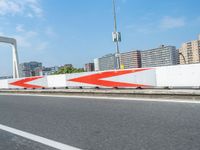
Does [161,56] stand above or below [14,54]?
above

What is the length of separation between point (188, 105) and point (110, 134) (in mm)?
3003

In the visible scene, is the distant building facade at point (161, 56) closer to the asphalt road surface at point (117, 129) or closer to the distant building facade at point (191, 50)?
the distant building facade at point (191, 50)

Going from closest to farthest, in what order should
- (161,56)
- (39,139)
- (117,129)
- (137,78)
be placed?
1. (39,139)
2. (117,129)
3. (137,78)
4. (161,56)

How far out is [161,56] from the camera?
10144cm

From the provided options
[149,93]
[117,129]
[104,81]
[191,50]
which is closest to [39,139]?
[117,129]

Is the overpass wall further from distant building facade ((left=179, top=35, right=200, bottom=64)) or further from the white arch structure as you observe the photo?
distant building facade ((left=179, top=35, right=200, bottom=64))

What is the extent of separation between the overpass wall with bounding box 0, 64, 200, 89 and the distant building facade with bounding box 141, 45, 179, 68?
3329 inches

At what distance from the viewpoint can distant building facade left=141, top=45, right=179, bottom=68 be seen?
326ft

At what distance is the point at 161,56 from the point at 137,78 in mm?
93919

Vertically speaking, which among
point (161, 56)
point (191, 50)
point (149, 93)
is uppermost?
point (191, 50)

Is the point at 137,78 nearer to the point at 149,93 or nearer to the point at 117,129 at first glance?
the point at 149,93

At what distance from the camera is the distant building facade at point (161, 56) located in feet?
326

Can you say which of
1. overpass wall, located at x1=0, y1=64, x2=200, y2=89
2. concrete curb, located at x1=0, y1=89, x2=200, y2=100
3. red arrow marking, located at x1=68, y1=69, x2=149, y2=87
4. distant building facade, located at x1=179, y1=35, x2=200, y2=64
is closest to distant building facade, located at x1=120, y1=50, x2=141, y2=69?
distant building facade, located at x1=179, y1=35, x2=200, y2=64

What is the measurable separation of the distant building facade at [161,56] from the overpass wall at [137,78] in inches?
3329
